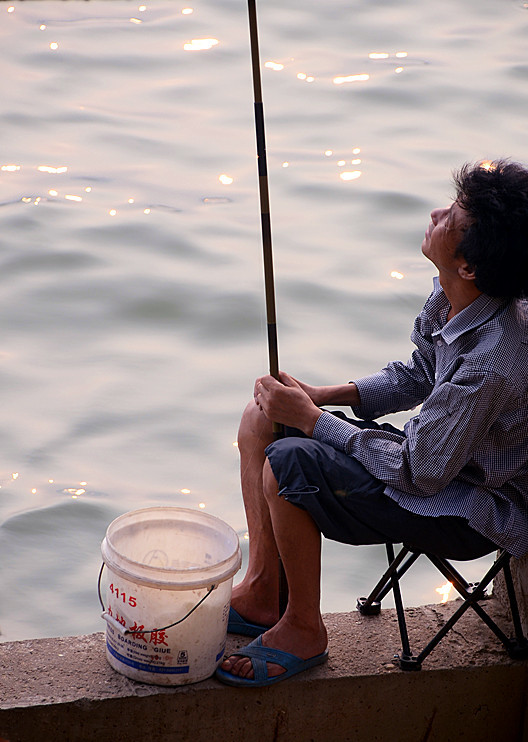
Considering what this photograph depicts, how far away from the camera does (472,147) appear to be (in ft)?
19.4

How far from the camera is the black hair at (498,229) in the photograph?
1851 millimetres

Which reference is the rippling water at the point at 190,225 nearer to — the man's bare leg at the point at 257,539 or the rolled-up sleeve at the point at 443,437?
the man's bare leg at the point at 257,539

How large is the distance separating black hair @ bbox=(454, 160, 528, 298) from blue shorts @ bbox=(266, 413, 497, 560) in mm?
437

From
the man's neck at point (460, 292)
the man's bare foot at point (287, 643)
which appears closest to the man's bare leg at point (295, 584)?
the man's bare foot at point (287, 643)

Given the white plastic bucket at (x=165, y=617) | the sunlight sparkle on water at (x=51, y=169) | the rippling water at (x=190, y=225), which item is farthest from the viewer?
the sunlight sparkle on water at (x=51, y=169)

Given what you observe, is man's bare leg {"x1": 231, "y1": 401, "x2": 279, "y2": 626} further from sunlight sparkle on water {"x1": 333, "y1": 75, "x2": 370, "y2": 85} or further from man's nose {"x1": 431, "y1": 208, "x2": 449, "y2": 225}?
sunlight sparkle on water {"x1": 333, "y1": 75, "x2": 370, "y2": 85}

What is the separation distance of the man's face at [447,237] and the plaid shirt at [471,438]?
90mm

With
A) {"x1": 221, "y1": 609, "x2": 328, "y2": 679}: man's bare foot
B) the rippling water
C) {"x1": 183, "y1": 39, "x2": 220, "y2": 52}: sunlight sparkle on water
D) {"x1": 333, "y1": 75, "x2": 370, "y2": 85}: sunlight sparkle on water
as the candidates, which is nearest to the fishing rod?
{"x1": 221, "y1": 609, "x2": 328, "y2": 679}: man's bare foot

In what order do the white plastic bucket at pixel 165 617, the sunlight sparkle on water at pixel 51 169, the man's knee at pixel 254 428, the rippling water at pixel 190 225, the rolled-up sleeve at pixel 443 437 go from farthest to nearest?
the sunlight sparkle on water at pixel 51 169 → the rippling water at pixel 190 225 → the man's knee at pixel 254 428 → the white plastic bucket at pixel 165 617 → the rolled-up sleeve at pixel 443 437

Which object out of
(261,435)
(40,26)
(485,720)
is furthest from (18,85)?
(485,720)

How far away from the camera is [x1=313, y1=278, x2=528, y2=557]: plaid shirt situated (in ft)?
6.02

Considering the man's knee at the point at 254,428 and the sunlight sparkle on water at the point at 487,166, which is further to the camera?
the man's knee at the point at 254,428

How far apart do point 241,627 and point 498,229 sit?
996 mm

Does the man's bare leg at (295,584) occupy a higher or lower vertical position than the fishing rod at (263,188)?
lower
